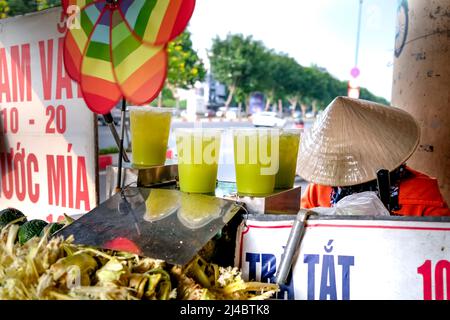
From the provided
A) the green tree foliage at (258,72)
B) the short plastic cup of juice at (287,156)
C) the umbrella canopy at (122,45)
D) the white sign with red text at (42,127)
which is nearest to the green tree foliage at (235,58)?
the green tree foliage at (258,72)

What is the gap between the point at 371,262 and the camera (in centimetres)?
100

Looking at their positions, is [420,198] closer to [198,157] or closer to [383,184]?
[383,184]

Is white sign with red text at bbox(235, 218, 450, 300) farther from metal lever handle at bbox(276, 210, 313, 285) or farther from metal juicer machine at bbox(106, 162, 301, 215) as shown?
metal juicer machine at bbox(106, 162, 301, 215)

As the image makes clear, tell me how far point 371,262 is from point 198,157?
0.60 m

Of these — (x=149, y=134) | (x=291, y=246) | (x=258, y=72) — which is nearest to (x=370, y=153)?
(x=291, y=246)

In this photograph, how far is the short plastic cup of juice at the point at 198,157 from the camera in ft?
4.08

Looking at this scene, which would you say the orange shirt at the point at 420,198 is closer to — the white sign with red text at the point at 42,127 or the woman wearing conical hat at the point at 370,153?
the woman wearing conical hat at the point at 370,153

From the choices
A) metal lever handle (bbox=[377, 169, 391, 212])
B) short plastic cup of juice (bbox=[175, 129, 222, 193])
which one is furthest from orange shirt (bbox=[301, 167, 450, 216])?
short plastic cup of juice (bbox=[175, 129, 222, 193])

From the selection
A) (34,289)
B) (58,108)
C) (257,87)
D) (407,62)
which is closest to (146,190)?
(34,289)

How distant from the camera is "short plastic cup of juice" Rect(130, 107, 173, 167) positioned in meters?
1.42

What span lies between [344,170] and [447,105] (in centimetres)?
118

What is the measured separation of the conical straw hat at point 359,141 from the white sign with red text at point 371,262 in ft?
2.13
